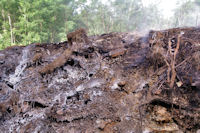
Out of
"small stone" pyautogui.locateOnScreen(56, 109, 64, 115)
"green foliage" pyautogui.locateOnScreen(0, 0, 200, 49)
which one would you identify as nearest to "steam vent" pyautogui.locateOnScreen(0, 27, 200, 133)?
"small stone" pyautogui.locateOnScreen(56, 109, 64, 115)

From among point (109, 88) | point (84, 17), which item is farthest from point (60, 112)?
point (84, 17)

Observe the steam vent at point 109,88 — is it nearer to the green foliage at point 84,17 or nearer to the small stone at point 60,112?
the small stone at point 60,112

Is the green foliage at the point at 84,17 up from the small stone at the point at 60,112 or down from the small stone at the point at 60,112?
up

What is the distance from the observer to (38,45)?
14.8 feet

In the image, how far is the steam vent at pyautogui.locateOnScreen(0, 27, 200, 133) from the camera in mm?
2039

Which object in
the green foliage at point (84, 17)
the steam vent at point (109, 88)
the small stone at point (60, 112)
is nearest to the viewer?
the steam vent at point (109, 88)

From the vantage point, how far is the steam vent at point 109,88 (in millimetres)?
Answer: 2039

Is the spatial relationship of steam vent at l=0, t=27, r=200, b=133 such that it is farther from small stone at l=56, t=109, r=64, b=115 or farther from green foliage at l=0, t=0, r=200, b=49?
green foliage at l=0, t=0, r=200, b=49

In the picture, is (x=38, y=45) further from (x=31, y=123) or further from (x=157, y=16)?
(x=157, y=16)

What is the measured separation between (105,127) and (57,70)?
6.03ft

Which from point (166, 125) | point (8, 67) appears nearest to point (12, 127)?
point (8, 67)

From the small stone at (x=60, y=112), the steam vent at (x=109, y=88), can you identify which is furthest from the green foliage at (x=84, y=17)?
the small stone at (x=60, y=112)

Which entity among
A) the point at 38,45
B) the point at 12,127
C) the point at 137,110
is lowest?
the point at 12,127

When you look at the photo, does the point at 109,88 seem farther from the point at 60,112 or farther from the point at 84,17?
the point at 84,17
